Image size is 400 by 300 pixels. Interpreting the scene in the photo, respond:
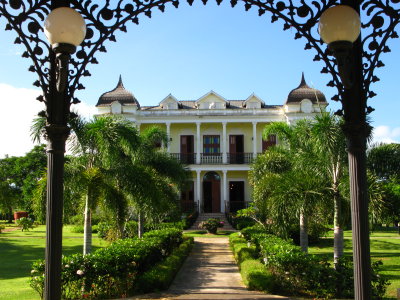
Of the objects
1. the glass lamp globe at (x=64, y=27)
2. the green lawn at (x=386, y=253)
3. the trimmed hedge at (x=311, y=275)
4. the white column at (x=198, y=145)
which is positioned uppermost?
the white column at (x=198, y=145)

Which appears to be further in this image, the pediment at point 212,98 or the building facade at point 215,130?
the pediment at point 212,98

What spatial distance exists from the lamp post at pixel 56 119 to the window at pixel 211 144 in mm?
28537

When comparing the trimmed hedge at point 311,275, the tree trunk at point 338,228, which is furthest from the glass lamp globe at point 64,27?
the tree trunk at point 338,228

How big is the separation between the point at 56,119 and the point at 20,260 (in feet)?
43.4

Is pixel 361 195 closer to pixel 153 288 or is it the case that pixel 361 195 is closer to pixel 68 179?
pixel 153 288

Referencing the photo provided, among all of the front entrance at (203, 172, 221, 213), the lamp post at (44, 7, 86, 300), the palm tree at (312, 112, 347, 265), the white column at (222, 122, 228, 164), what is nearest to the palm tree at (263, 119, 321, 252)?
the palm tree at (312, 112, 347, 265)

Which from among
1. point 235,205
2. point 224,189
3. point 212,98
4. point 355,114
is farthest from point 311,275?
point 212,98

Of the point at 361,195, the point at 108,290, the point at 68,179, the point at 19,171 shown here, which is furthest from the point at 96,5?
the point at 19,171

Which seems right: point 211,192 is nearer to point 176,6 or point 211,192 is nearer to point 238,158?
point 238,158

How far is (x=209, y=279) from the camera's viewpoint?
1030 cm

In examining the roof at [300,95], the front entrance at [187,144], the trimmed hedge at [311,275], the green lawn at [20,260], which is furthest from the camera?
the front entrance at [187,144]

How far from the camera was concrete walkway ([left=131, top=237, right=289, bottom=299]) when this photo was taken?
25.8 feet

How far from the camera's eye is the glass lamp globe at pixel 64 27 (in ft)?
10.4

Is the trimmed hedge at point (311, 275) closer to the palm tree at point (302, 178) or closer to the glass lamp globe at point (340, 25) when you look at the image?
the palm tree at point (302, 178)
